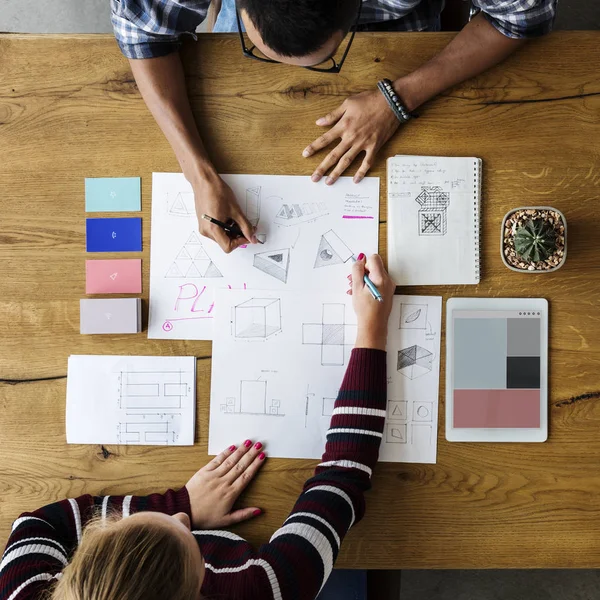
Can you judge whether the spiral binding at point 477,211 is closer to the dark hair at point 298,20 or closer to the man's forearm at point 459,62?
the man's forearm at point 459,62

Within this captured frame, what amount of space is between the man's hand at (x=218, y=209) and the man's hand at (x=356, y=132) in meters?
0.17

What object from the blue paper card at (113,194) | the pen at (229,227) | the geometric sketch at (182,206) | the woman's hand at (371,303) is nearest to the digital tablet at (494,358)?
the woman's hand at (371,303)

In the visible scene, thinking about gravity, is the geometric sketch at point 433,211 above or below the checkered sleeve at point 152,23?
below

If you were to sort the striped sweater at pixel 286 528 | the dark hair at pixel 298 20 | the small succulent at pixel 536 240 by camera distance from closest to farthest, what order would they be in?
the dark hair at pixel 298 20 → the striped sweater at pixel 286 528 → the small succulent at pixel 536 240

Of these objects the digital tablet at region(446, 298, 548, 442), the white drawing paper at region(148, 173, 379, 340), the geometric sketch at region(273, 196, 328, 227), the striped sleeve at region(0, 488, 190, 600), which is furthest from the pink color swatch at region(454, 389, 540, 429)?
the striped sleeve at region(0, 488, 190, 600)

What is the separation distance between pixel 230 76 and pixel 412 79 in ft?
1.18

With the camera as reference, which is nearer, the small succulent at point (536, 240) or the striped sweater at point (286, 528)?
the striped sweater at point (286, 528)

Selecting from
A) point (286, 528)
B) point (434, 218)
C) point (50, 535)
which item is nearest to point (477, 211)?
point (434, 218)

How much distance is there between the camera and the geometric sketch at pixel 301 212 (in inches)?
43.5

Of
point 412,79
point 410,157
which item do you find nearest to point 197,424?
point 410,157

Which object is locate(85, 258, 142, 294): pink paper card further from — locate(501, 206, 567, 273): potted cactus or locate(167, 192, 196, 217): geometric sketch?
locate(501, 206, 567, 273): potted cactus

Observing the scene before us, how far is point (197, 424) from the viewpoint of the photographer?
110 cm

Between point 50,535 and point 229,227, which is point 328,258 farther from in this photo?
point 50,535

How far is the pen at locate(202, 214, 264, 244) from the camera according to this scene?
107 cm
